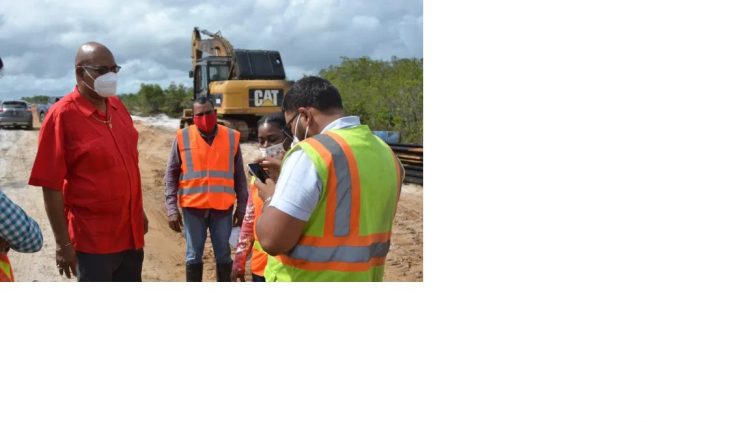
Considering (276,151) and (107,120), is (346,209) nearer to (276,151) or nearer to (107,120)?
(276,151)

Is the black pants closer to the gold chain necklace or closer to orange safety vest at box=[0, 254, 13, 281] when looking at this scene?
the gold chain necklace

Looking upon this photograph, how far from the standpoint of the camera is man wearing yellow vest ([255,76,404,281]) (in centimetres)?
234

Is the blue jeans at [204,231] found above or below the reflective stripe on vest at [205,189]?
below

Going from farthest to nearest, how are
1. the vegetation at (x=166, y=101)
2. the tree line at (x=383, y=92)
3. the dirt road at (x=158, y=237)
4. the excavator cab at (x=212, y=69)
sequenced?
the vegetation at (x=166, y=101)
the excavator cab at (x=212, y=69)
the tree line at (x=383, y=92)
the dirt road at (x=158, y=237)

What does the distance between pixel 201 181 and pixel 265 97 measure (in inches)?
350

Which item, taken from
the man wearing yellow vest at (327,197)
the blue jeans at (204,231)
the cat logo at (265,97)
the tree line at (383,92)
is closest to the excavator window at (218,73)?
the cat logo at (265,97)

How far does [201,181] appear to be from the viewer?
175 inches

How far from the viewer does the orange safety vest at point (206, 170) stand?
4441 mm

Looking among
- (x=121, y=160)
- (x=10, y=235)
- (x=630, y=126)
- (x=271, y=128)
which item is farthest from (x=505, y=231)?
(x=10, y=235)

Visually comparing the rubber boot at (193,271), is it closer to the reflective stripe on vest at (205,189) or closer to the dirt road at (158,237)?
the reflective stripe on vest at (205,189)

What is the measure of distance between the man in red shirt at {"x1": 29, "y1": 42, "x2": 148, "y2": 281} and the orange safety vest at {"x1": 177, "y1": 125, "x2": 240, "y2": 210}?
94cm

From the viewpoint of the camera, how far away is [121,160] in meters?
3.35

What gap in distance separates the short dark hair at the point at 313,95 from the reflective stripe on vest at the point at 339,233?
18 cm

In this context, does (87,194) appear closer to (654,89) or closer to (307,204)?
(307,204)
